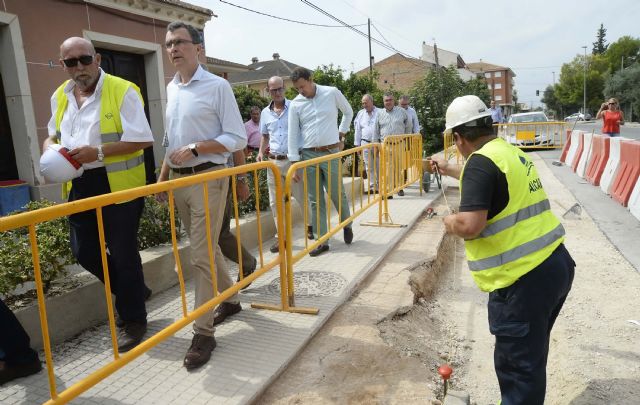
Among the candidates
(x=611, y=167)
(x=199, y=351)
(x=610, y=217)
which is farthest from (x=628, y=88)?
(x=199, y=351)

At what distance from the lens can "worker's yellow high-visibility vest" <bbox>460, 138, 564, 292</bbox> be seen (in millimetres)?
2137

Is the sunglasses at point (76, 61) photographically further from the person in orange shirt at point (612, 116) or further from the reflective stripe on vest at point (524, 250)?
the person in orange shirt at point (612, 116)

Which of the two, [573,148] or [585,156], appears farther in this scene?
[573,148]

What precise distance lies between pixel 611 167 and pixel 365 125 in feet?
14.6

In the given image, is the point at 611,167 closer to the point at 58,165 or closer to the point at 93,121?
the point at 93,121

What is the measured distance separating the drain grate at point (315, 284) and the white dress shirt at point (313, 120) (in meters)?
1.37

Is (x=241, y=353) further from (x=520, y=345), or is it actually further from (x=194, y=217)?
(x=520, y=345)

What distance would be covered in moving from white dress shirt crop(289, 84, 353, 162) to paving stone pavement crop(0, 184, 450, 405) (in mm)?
1432

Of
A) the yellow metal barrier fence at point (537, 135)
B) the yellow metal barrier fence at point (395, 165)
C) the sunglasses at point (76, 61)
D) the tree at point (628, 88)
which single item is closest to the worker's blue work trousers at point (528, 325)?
the sunglasses at point (76, 61)

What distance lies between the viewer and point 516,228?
217 cm

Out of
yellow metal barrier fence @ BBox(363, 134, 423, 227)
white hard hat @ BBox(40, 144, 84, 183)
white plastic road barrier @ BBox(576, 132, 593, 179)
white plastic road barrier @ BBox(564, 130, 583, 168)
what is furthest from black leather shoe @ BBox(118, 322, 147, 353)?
white plastic road barrier @ BBox(564, 130, 583, 168)

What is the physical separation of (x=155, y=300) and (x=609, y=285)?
4.19m

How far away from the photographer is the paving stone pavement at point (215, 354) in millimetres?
2645

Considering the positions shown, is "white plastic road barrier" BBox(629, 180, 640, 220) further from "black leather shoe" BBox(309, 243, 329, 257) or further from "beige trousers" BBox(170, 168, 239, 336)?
"beige trousers" BBox(170, 168, 239, 336)
